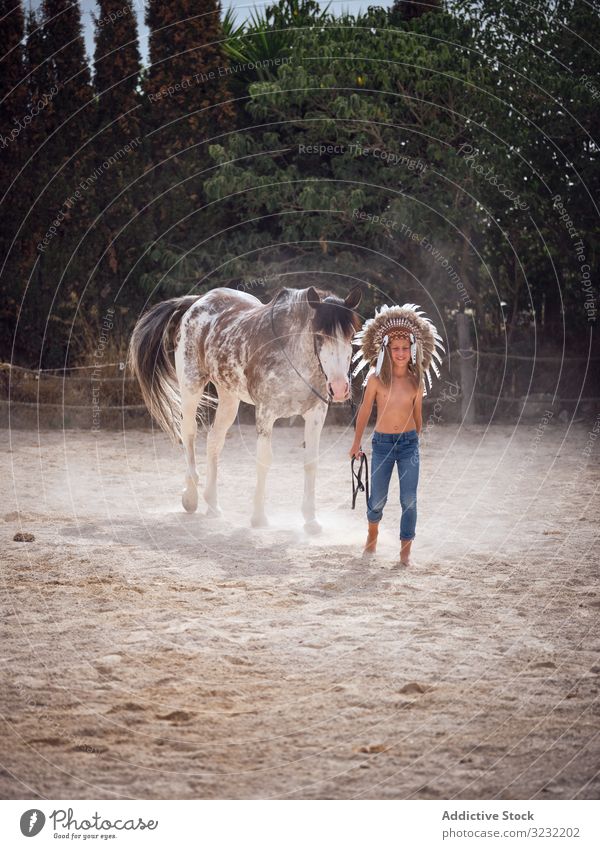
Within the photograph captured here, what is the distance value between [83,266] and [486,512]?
8.31 m

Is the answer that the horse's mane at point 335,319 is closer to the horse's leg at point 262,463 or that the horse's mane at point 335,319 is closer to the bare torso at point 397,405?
the bare torso at point 397,405

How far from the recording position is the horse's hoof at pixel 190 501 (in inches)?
307

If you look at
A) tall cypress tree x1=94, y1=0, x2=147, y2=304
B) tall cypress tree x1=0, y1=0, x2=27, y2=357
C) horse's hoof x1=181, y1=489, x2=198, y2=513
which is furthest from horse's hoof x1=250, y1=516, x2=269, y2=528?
tall cypress tree x1=0, y1=0, x2=27, y2=357

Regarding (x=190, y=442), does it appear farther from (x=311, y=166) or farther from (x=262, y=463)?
(x=311, y=166)

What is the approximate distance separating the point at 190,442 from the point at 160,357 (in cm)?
94

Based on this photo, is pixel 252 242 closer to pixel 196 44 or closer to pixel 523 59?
pixel 196 44

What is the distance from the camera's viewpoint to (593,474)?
9.48m

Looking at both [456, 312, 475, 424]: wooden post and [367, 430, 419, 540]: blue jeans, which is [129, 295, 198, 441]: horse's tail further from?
[456, 312, 475, 424]: wooden post

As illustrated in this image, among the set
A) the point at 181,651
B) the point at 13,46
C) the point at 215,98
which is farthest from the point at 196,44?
the point at 181,651

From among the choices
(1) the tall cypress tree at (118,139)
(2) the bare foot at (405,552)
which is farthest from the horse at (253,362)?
(1) the tall cypress tree at (118,139)

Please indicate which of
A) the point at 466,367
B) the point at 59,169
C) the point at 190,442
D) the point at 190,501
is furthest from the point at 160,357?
the point at 466,367

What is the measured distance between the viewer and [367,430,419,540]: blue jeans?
6.04 m

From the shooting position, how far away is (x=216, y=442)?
7.90 meters

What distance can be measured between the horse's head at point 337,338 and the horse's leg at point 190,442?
5.62ft
